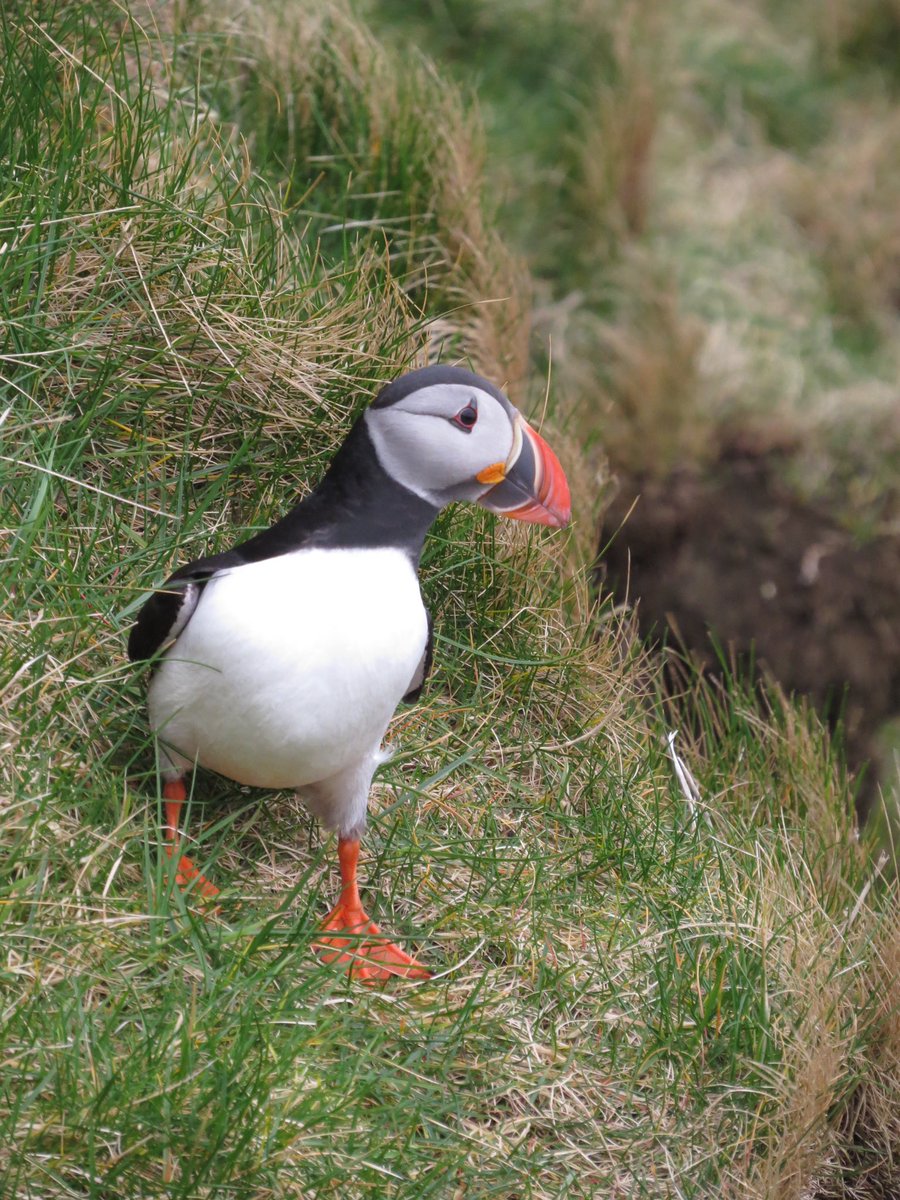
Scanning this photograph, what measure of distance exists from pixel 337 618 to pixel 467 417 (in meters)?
0.51

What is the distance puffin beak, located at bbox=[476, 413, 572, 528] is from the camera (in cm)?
303

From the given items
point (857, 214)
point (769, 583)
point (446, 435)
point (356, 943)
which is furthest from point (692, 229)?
point (356, 943)

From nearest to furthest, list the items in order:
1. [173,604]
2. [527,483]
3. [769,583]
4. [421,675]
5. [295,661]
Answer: [295,661] < [173,604] < [527,483] < [421,675] < [769,583]

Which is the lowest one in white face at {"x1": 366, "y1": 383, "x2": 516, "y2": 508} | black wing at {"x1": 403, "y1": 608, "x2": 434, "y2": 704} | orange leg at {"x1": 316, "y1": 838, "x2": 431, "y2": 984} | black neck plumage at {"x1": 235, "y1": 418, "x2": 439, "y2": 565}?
orange leg at {"x1": 316, "y1": 838, "x2": 431, "y2": 984}

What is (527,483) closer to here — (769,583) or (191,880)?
(191,880)

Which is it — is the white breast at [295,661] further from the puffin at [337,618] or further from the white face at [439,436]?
the white face at [439,436]

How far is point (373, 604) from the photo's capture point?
2.79 meters

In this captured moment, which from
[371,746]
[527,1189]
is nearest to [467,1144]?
[527,1189]

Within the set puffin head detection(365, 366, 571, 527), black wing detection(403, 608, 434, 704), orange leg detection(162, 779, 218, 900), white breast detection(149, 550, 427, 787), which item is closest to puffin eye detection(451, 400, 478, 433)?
puffin head detection(365, 366, 571, 527)

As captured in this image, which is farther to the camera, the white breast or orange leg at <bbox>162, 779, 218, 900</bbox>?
orange leg at <bbox>162, 779, 218, 900</bbox>

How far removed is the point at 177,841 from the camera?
2.95m

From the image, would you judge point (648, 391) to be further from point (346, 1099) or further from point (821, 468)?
point (346, 1099)

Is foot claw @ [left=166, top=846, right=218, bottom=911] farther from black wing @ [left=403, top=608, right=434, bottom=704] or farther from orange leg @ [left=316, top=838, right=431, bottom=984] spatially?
black wing @ [left=403, top=608, right=434, bottom=704]

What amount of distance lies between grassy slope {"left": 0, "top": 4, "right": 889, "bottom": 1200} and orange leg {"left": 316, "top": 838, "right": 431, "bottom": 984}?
57 mm
